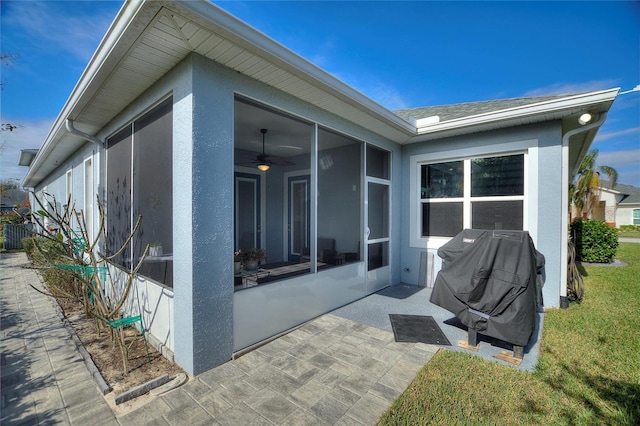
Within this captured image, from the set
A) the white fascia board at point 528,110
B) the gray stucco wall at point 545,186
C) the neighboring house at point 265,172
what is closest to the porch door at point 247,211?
the neighboring house at point 265,172

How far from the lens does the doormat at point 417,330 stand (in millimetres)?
3223

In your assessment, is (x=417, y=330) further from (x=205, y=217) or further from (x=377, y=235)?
(x=205, y=217)

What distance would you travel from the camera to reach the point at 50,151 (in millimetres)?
6227

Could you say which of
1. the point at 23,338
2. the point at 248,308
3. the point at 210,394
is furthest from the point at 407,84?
the point at 23,338

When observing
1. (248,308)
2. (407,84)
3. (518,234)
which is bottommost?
(248,308)

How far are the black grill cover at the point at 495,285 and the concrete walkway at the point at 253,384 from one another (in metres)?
0.64

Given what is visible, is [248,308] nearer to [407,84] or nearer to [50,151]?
[50,151]

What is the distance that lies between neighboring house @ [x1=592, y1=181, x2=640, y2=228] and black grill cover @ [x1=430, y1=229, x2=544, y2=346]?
104 ft

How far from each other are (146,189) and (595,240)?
12343 millimetres

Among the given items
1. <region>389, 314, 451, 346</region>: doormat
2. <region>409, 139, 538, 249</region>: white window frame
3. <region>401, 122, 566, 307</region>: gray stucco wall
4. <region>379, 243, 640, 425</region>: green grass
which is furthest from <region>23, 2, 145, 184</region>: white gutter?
<region>401, 122, 566, 307</region>: gray stucco wall

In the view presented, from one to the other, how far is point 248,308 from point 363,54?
6.34 meters

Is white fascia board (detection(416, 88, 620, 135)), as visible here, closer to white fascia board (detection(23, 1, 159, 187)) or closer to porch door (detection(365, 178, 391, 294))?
porch door (detection(365, 178, 391, 294))

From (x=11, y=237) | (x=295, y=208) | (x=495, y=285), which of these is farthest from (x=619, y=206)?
(x=11, y=237)

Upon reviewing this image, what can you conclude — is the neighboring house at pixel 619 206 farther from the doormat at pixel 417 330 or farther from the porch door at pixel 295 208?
the doormat at pixel 417 330
